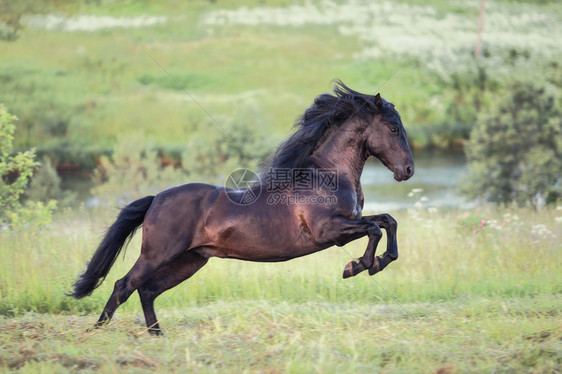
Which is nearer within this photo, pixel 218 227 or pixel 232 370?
pixel 232 370

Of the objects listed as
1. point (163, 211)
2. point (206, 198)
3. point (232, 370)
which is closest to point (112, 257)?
point (163, 211)

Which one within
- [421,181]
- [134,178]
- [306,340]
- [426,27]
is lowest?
[306,340]

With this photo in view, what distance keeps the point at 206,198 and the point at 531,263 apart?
4.82 meters

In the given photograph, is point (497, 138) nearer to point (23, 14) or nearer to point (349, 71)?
point (349, 71)

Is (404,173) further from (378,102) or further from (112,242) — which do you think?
(112,242)

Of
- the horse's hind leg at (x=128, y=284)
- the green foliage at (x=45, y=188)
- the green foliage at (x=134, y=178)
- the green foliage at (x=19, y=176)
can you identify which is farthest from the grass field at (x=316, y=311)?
the green foliage at (x=134, y=178)

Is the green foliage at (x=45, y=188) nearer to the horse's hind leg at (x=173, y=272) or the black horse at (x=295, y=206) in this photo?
the horse's hind leg at (x=173, y=272)

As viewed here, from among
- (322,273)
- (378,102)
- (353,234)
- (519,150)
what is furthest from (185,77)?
(353,234)

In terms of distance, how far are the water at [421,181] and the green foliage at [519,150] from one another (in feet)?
23.2

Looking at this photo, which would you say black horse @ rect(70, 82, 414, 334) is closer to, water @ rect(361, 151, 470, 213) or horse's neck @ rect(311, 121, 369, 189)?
horse's neck @ rect(311, 121, 369, 189)

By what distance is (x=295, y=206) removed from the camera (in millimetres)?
5594

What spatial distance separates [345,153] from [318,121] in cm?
41

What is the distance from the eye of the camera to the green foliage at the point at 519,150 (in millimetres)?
14766

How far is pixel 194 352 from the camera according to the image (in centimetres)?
501
